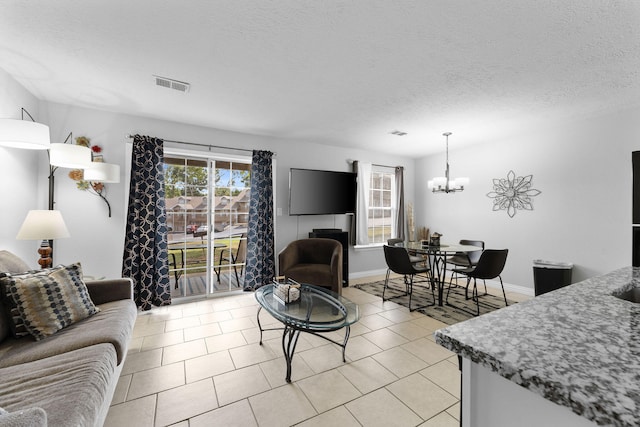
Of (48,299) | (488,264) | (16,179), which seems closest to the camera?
(48,299)

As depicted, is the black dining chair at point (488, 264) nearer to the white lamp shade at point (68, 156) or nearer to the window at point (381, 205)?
the window at point (381, 205)

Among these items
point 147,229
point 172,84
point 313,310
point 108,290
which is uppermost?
point 172,84

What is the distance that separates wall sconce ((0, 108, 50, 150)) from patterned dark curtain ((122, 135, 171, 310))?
1.46 meters

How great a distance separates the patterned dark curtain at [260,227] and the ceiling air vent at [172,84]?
1.57 m

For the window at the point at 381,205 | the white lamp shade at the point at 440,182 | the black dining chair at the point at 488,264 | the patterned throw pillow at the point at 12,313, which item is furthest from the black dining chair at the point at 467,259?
the patterned throw pillow at the point at 12,313

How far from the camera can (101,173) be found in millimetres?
2957

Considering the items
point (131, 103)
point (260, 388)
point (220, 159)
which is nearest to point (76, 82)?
point (131, 103)

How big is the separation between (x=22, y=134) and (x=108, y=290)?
4.39 ft

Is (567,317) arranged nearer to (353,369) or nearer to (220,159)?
(353,369)

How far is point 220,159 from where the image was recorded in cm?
416

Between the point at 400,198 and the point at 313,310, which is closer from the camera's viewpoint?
the point at 313,310

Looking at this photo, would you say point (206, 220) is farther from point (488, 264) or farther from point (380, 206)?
point (488, 264)

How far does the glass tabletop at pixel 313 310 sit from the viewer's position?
2043 millimetres

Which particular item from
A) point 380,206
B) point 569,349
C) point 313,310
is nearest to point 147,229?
point 313,310
